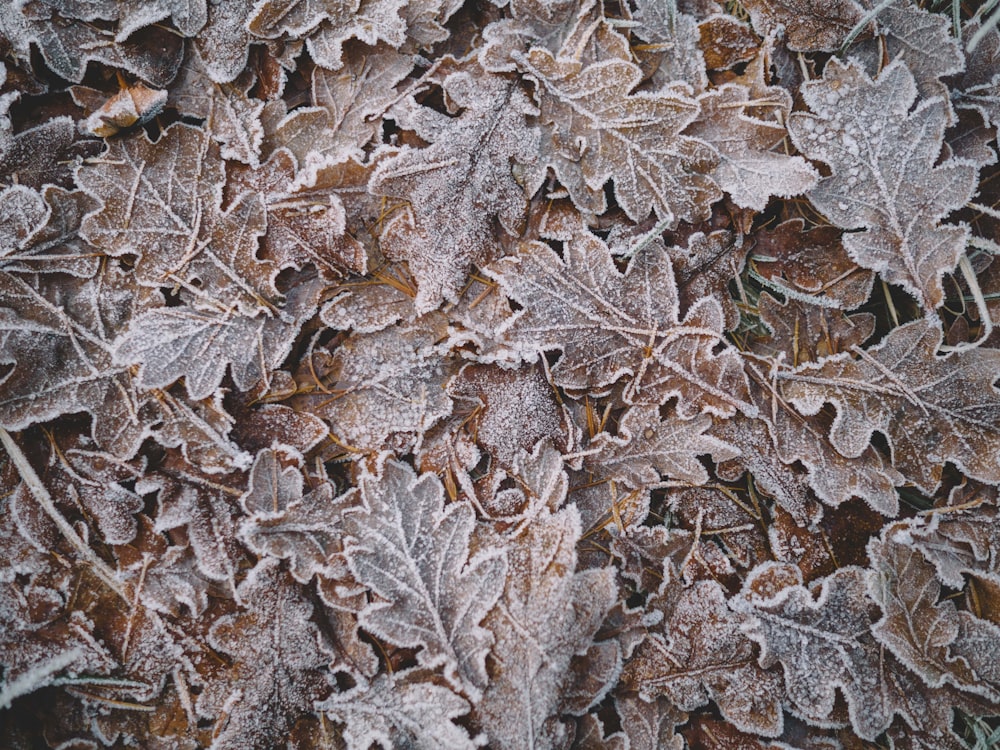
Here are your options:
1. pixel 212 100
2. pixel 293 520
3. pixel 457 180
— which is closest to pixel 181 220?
pixel 212 100

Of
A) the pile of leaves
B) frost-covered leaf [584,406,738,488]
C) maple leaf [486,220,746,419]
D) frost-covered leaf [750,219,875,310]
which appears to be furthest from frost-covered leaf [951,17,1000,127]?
frost-covered leaf [584,406,738,488]

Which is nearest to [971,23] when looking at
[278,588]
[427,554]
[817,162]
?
[817,162]

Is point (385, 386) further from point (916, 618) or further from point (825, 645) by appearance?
point (916, 618)

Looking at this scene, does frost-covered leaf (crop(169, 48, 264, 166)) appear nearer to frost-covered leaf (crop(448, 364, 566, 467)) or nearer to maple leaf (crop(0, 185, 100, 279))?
maple leaf (crop(0, 185, 100, 279))

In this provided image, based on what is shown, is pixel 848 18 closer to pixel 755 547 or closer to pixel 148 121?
pixel 755 547

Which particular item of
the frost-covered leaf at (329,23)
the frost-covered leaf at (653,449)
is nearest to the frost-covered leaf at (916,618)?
the frost-covered leaf at (653,449)
